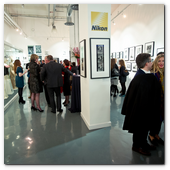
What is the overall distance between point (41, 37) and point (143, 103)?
1141 cm

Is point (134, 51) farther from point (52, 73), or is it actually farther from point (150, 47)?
point (52, 73)

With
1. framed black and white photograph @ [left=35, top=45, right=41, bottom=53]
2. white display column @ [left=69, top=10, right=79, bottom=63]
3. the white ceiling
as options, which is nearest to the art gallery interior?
white display column @ [left=69, top=10, right=79, bottom=63]

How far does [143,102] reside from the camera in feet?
6.42

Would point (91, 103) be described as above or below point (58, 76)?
below

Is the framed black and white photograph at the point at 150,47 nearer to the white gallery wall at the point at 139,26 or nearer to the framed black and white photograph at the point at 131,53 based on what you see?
the white gallery wall at the point at 139,26

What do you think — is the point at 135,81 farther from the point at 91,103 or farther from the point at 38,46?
the point at 38,46

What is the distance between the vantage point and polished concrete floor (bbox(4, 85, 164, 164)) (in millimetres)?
2096

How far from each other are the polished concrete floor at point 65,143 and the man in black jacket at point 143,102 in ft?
1.29

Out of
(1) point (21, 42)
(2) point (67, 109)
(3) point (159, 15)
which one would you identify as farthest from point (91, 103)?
(1) point (21, 42)

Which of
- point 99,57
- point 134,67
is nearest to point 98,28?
point 99,57

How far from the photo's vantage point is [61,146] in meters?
2.44

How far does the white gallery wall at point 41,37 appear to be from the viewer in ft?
35.9
